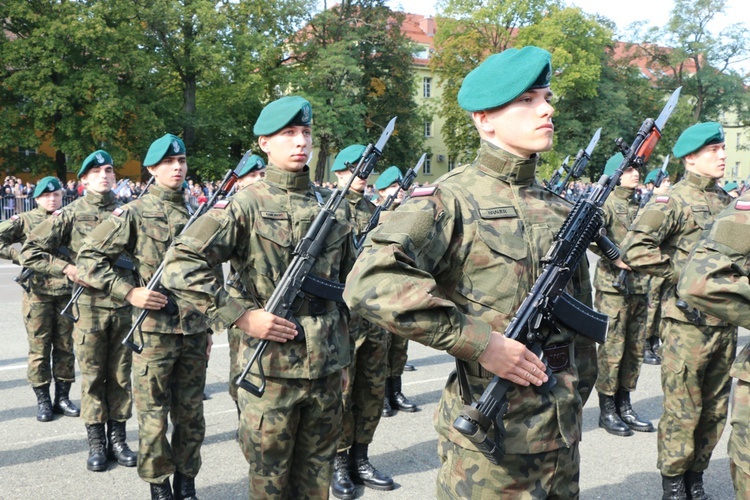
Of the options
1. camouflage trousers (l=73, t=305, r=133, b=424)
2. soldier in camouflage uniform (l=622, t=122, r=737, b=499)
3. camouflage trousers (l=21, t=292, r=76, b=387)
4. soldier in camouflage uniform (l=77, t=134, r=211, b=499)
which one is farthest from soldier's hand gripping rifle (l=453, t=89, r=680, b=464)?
camouflage trousers (l=21, t=292, r=76, b=387)

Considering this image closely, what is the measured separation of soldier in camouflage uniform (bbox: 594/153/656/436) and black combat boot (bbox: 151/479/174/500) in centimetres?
365

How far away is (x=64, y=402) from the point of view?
6645 millimetres

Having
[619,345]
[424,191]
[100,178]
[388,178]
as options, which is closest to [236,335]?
[424,191]

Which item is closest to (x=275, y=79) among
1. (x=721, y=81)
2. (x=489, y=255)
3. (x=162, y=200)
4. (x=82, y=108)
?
(x=82, y=108)

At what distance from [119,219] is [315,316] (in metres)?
2.00

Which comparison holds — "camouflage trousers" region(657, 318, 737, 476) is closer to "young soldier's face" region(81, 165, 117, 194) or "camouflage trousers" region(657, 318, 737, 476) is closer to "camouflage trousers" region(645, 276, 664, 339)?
"camouflage trousers" region(645, 276, 664, 339)

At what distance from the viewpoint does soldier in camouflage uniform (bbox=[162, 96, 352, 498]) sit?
3541 millimetres

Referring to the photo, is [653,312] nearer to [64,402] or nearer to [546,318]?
[64,402]

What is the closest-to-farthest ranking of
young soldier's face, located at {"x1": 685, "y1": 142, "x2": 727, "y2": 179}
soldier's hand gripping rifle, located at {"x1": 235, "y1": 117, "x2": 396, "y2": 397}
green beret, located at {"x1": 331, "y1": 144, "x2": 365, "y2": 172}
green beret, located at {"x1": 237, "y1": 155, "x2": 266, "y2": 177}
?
1. soldier's hand gripping rifle, located at {"x1": 235, "y1": 117, "x2": 396, "y2": 397}
2. young soldier's face, located at {"x1": 685, "y1": 142, "x2": 727, "y2": 179}
3. green beret, located at {"x1": 237, "y1": 155, "x2": 266, "y2": 177}
4. green beret, located at {"x1": 331, "y1": 144, "x2": 365, "y2": 172}

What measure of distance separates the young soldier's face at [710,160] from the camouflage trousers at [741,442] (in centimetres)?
238

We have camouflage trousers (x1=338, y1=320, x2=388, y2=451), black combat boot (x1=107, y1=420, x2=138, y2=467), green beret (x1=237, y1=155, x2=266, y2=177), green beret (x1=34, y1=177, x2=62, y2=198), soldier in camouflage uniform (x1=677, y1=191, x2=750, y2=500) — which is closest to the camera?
soldier in camouflage uniform (x1=677, y1=191, x2=750, y2=500)

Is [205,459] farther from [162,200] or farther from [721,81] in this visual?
[721,81]

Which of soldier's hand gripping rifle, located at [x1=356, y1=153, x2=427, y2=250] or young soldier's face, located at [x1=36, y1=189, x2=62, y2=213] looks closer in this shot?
soldier's hand gripping rifle, located at [x1=356, y1=153, x2=427, y2=250]

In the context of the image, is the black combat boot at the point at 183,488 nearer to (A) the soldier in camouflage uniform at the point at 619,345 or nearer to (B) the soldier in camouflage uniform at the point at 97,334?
(B) the soldier in camouflage uniform at the point at 97,334
